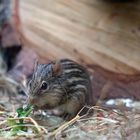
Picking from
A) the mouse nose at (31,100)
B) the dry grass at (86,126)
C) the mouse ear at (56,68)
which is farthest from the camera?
the mouse ear at (56,68)

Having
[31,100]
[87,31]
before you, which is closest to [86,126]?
[31,100]

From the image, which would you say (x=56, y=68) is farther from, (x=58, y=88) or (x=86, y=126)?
(x=86, y=126)

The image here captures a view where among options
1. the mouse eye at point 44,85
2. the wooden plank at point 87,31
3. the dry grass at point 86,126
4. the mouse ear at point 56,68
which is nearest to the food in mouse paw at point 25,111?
the dry grass at point 86,126

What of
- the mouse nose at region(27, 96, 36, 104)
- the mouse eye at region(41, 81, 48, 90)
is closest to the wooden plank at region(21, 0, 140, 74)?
the mouse eye at region(41, 81, 48, 90)

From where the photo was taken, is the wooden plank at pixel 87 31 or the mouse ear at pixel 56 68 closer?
the mouse ear at pixel 56 68

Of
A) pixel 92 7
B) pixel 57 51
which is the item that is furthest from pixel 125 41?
pixel 57 51

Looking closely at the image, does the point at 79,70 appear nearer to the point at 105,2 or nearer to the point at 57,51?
the point at 105,2

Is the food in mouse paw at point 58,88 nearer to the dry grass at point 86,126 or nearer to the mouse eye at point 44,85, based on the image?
the mouse eye at point 44,85
